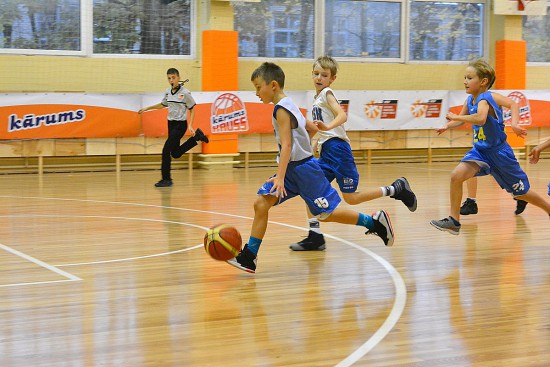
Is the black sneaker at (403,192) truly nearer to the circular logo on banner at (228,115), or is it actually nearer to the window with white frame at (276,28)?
the circular logo on banner at (228,115)

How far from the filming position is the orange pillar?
17172 mm

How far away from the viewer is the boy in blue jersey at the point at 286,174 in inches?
223

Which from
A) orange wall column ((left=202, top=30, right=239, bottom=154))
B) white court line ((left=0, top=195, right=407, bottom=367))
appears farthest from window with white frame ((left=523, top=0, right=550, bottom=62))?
white court line ((left=0, top=195, right=407, bottom=367))

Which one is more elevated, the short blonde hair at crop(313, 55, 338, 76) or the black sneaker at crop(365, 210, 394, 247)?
the short blonde hair at crop(313, 55, 338, 76)

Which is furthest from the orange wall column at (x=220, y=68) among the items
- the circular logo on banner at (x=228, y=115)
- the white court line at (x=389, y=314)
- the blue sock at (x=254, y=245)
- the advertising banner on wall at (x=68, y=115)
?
the blue sock at (x=254, y=245)

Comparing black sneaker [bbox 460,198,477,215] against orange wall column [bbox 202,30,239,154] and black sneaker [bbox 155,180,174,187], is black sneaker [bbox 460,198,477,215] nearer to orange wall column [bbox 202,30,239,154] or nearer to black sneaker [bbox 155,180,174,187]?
black sneaker [bbox 155,180,174,187]

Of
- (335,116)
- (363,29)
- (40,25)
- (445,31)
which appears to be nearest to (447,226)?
(335,116)

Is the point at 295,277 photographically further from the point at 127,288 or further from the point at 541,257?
the point at 541,257

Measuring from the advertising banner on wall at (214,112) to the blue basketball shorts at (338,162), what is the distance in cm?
761

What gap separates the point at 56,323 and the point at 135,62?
10830 millimetres

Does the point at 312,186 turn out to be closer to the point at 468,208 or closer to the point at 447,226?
the point at 447,226

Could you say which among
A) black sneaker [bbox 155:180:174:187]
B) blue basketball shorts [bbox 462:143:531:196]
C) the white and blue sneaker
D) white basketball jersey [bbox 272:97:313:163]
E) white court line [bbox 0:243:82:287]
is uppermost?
white basketball jersey [bbox 272:97:313:163]

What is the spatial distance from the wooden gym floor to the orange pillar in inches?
325

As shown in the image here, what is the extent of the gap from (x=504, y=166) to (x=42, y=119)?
27.1ft
